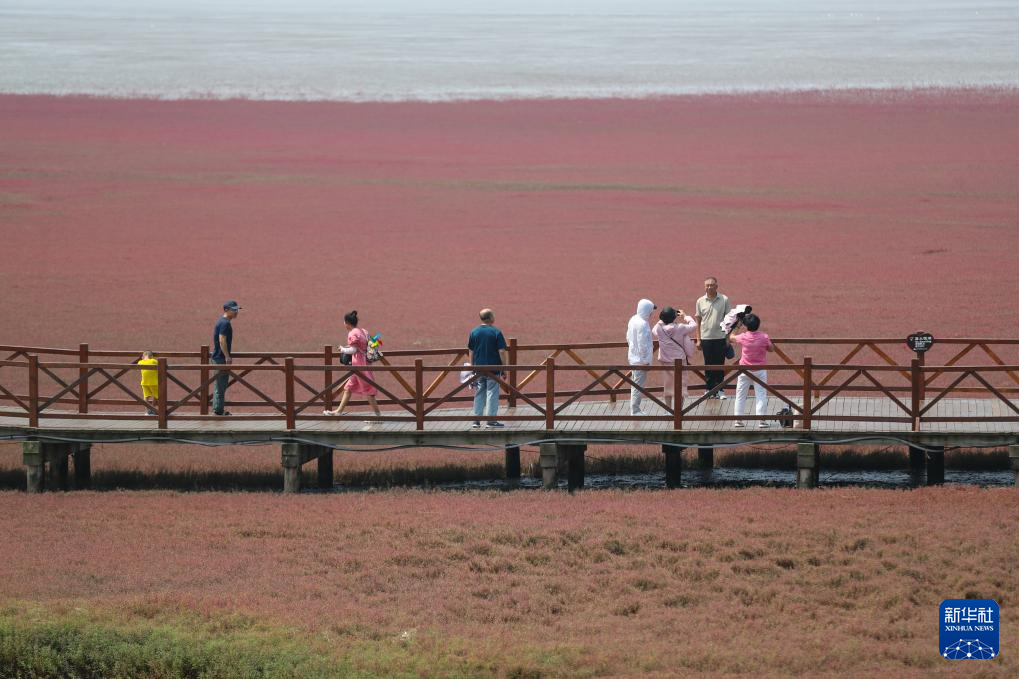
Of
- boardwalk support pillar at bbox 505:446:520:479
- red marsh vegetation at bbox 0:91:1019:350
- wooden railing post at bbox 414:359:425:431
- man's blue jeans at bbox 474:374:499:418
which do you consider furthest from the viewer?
red marsh vegetation at bbox 0:91:1019:350

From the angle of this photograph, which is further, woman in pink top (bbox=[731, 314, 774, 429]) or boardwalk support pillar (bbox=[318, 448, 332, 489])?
boardwalk support pillar (bbox=[318, 448, 332, 489])

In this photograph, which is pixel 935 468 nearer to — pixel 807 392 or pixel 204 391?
pixel 807 392

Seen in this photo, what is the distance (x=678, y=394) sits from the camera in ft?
59.4

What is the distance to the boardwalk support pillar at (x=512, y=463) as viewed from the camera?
20391 millimetres

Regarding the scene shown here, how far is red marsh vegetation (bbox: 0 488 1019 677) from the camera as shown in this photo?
44.2ft

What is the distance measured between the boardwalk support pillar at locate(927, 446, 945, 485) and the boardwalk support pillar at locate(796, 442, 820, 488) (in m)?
1.58

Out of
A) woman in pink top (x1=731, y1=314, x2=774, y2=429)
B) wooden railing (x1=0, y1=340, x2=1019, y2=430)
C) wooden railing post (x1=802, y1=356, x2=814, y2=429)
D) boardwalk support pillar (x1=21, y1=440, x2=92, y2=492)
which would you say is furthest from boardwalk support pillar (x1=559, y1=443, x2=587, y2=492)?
boardwalk support pillar (x1=21, y1=440, x2=92, y2=492)

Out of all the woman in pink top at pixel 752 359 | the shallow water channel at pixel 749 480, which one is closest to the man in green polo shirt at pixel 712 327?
the woman in pink top at pixel 752 359

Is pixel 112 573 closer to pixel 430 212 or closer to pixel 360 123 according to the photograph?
pixel 430 212

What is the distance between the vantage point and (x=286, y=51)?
13175cm

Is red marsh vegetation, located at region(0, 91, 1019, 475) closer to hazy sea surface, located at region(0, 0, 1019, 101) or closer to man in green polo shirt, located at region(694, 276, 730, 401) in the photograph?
hazy sea surface, located at region(0, 0, 1019, 101)

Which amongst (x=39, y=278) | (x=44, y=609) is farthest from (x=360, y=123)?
(x=44, y=609)

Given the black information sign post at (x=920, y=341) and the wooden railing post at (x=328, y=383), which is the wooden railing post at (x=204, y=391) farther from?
the black information sign post at (x=920, y=341)

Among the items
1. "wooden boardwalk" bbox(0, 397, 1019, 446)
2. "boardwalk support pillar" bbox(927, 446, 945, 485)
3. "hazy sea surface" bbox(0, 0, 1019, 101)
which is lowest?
"boardwalk support pillar" bbox(927, 446, 945, 485)
